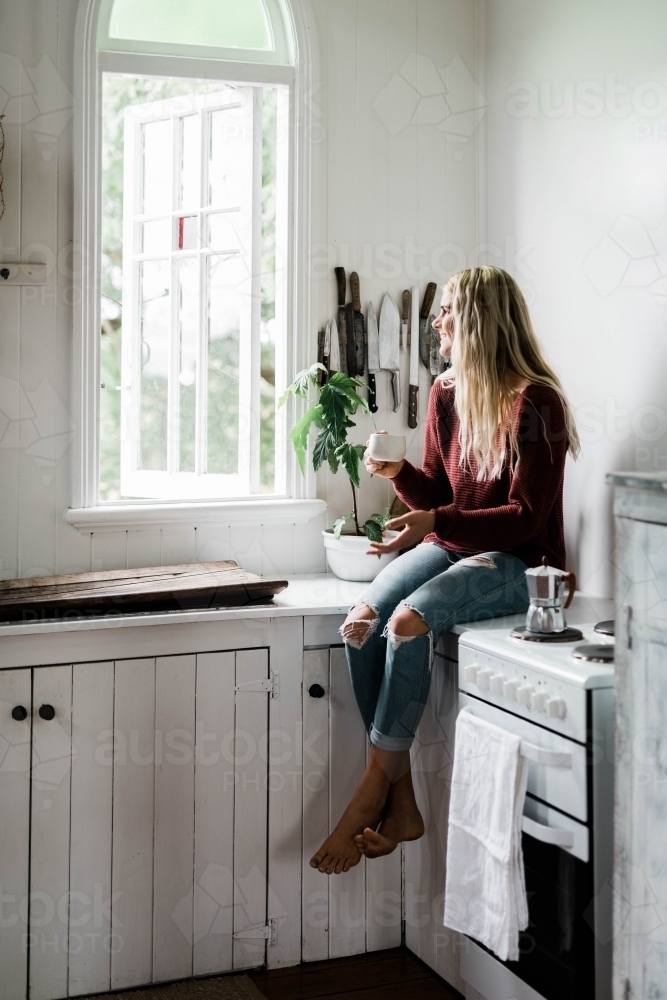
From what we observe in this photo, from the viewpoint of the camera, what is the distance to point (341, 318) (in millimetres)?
2830

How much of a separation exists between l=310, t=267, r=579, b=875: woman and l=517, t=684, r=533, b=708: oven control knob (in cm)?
32

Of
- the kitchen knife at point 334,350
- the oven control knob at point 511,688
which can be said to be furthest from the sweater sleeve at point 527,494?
the kitchen knife at point 334,350

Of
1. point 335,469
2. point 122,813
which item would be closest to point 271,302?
point 335,469

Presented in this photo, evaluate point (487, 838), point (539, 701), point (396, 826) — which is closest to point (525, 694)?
point (539, 701)

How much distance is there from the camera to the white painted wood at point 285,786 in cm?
230

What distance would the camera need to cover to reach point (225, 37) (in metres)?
2.77

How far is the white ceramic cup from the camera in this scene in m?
2.20

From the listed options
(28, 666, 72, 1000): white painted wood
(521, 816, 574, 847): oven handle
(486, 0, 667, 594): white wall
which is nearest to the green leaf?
(486, 0, 667, 594): white wall

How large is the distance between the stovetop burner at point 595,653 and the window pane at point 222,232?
1658 millimetres

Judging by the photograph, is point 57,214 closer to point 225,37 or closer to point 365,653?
point 225,37

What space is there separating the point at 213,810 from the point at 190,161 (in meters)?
1.87

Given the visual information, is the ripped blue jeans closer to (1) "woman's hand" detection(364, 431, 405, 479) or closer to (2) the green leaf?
(1) "woman's hand" detection(364, 431, 405, 479)

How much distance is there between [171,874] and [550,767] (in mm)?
983

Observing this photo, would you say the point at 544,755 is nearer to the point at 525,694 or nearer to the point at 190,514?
the point at 525,694
